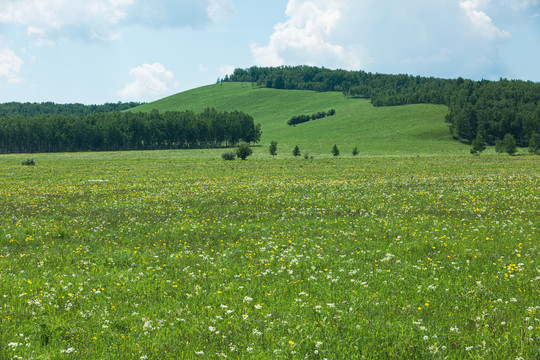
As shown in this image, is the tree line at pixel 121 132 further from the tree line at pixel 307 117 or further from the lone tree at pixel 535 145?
the lone tree at pixel 535 145

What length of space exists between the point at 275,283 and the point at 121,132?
15819 centimetres

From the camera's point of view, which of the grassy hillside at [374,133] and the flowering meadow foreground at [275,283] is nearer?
the flowering meadow foreground at [275,283]

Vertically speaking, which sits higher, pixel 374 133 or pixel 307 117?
pixel 307 117

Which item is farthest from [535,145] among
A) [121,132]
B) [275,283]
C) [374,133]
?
[121,132]

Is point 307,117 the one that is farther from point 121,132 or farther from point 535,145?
point 535,145

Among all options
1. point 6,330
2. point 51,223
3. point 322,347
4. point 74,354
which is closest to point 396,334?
point 322,347

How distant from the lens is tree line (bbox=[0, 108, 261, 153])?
488ft

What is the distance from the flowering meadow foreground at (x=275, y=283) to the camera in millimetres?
6246

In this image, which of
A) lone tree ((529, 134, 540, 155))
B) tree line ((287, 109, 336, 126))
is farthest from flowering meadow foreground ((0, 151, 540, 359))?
tree line ((287, 109, 336, 126))

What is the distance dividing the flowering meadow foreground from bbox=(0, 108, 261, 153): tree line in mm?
141219

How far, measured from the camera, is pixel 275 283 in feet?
29.6

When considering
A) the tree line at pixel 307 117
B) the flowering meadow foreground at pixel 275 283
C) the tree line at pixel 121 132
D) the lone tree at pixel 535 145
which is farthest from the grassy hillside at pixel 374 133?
the flowering meadow foreground at pixel 275 283

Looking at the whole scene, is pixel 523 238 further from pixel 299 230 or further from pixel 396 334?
pixel 396 334

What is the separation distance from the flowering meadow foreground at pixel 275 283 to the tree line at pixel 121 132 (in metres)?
141
